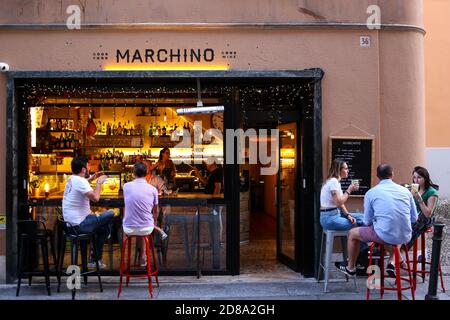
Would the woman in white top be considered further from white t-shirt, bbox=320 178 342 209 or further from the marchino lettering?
the marchino lettering

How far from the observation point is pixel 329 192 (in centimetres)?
717

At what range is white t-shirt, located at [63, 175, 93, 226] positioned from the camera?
7.04 m

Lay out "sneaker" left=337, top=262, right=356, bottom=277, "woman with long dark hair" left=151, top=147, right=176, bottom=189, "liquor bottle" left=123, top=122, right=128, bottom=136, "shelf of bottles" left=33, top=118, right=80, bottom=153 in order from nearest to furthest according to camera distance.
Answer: "sneaker" left=337, top=262, right=356, bottom=277, "woman with long dark hair" left=151, top=147, right=176, bottom=189, "shelf of bottles" left=33, top=118, right=80, bottom=153, "liquor bottle" left=123, top=122, right=128, bottom=136

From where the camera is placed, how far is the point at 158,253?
26.6 ft

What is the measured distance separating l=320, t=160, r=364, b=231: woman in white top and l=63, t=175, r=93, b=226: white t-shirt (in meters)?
3.11

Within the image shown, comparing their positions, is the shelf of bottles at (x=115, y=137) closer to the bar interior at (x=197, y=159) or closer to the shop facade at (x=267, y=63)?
the bar interior at (x=197, y=159)

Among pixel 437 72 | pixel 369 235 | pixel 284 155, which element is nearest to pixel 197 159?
pixel 284 155

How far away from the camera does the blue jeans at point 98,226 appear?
7113 mm

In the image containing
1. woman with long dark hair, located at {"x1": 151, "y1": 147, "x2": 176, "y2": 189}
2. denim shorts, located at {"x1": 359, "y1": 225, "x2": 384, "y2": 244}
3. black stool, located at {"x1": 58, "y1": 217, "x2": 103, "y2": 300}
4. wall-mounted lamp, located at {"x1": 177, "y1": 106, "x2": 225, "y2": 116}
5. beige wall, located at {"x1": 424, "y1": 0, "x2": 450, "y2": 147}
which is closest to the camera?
denim shorts, located at {"x1": 359, "y1": 225, "x2": 384, "y2": 244}

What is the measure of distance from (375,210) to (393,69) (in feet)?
8.27

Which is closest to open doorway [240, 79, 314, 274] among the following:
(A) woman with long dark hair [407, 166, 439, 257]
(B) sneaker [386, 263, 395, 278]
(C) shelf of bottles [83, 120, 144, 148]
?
(B) sneaker [386, 263, 395, 278]

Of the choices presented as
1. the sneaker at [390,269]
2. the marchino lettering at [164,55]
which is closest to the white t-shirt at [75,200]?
the marchino lettering at [164,55]

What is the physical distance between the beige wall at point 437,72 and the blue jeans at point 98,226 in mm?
9676
